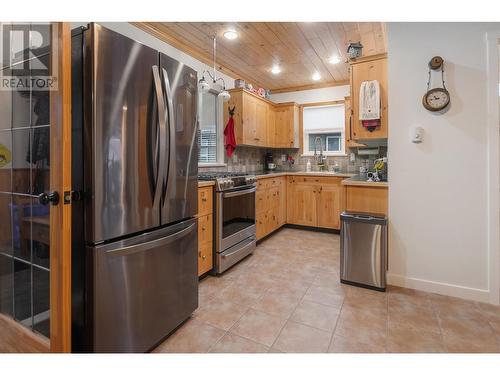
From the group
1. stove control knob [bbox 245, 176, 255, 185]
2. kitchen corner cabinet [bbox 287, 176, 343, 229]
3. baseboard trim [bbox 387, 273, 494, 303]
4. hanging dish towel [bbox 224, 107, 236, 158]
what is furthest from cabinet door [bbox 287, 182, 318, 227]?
baseboard trim [bbox 387, 273, 494, 303]

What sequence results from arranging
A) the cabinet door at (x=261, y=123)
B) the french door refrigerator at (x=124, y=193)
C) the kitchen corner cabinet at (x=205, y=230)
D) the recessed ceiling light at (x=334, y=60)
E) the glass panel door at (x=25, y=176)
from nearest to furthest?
the french door refrigerator at (x=124, y=193), the glass panel door at (x=25, y=176), the kitchen corner cabinet at (x=205, y=230), the recessed ceiling light at (x=334, y=60), the cabinet door at (x=261, y=123)

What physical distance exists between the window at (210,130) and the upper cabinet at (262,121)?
16cm

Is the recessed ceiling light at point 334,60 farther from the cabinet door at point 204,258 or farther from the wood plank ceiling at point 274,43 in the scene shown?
the cabinet door at point 204,258

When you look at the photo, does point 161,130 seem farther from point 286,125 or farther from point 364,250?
point 286,125

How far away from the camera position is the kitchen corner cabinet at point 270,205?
3787 mm

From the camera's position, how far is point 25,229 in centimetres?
164

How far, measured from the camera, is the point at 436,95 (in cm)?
232

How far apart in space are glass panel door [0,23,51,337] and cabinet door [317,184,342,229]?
3704 millimetres

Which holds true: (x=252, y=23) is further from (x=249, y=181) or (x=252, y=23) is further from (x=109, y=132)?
(x=109, y=132)

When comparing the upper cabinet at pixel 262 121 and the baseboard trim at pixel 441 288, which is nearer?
the baseboard trim at pixel 441 288

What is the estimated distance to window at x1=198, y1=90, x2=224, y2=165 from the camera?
3892 mm

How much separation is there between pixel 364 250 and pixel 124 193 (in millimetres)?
2125

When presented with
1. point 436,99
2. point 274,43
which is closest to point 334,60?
point 274,43

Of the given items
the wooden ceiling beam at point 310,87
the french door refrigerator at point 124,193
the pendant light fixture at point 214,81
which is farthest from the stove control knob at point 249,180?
the wooden ceiling beam at point 310,87
